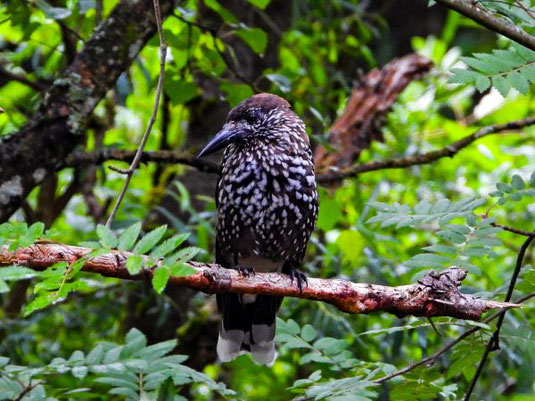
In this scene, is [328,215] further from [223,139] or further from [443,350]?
[443,350]

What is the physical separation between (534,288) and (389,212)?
565mm

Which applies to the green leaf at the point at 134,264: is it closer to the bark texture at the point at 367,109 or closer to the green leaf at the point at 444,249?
the green leaf at the point at 444,249

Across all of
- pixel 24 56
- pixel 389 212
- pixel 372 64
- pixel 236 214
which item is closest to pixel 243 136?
pixel 236 214

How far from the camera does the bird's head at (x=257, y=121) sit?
364 cm

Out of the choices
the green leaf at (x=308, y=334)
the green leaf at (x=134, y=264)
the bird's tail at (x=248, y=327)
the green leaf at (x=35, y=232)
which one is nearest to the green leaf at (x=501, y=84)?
the green leaf at (x=308, y=334)

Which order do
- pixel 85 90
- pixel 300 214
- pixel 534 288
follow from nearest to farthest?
pixel 534 288 → pixel 85 90 → pixel 300 214

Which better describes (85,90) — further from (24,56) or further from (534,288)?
(534,288)

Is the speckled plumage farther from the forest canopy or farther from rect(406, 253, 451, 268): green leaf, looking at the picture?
rect(406, 253, 451, 268): green leaf

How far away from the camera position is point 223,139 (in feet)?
11.7

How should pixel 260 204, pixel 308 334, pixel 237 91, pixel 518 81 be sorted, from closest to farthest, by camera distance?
pixel 518 81
pixel 308 334
pixel 260 204
pixel 237 91

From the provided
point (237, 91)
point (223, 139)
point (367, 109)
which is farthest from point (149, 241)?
point (367, 109)

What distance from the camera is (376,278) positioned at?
4113 millimetres

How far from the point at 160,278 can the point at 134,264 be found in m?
0.08

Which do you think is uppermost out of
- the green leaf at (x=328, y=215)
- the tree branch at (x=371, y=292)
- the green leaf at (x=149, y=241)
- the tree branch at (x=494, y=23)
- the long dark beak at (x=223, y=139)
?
the tree branch at (x=494, y=23)
